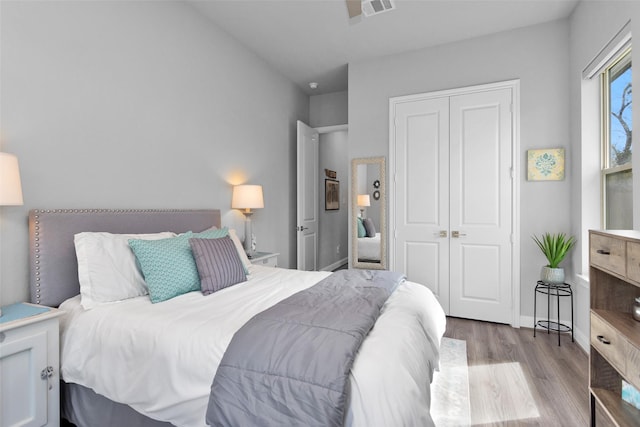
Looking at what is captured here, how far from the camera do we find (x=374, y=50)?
375cm

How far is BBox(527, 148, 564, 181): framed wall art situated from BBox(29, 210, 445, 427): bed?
6.67 ft

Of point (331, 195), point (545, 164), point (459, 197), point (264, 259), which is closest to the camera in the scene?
point (545, 164)

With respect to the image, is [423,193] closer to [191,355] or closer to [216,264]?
[216,264]

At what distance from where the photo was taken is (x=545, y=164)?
126 inches

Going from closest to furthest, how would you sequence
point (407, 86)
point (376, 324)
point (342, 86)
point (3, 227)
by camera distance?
point (376, 324) → point (3, 227) → point (407, 86) → point (342, 86)

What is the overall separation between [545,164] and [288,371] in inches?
128

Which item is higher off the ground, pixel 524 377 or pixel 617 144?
pixel 617 144

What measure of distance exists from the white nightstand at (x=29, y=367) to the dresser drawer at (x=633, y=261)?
97.6 inches

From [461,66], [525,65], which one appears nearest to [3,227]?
[461,66]

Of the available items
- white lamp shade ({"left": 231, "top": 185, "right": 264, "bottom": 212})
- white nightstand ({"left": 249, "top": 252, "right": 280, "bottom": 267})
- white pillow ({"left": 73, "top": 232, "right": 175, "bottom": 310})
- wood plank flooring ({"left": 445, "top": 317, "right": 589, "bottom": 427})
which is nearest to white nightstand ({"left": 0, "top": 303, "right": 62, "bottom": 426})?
white pillow ({"left": 73, "top": 232, "right": 175, "bottom": 310})

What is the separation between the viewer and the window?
7.63ft

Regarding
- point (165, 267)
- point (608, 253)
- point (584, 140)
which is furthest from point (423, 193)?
point (165, 267)

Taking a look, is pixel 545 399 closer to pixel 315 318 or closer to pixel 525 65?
pixel 315 318

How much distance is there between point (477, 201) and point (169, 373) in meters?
3.19
